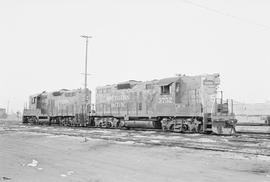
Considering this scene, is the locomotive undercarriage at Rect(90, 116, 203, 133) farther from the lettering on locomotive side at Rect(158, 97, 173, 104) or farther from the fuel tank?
the lettering on locomotive side at Rect(158, 97, 173, 104)

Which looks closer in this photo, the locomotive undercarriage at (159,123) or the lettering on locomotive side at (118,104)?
the locomotive undercarriage at (159,123)

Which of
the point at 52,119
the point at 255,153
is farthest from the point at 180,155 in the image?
the point at 52,119

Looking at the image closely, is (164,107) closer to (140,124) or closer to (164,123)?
(164,123)

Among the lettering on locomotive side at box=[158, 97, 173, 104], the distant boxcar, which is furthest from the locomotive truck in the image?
the distant boxcar

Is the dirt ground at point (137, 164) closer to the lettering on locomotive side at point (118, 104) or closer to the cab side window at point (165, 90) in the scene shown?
the cab side window at point (165, 90)


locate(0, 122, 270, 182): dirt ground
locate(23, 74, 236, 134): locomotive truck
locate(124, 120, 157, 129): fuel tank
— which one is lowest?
locate(0, 122, 270, 182): dirt ground

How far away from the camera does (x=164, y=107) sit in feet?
72.8

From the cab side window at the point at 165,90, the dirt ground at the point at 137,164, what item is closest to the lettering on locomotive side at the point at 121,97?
the cab side window at the point at 165,90

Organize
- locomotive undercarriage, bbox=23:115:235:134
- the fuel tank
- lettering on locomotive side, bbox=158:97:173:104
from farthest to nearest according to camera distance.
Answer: the fuel tank, lettering on locomotive side, bbox=158:97:173:104, locomotive undercarriage, bbox=23:115:235:134

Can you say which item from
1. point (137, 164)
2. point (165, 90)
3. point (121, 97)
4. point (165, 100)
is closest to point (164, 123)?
point (165, 100)

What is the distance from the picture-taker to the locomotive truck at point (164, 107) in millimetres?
19859

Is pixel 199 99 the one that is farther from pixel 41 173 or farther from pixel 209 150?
pixel 41 173

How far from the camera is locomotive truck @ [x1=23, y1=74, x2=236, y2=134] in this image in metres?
19.9

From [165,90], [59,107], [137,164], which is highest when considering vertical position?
[165,90]
